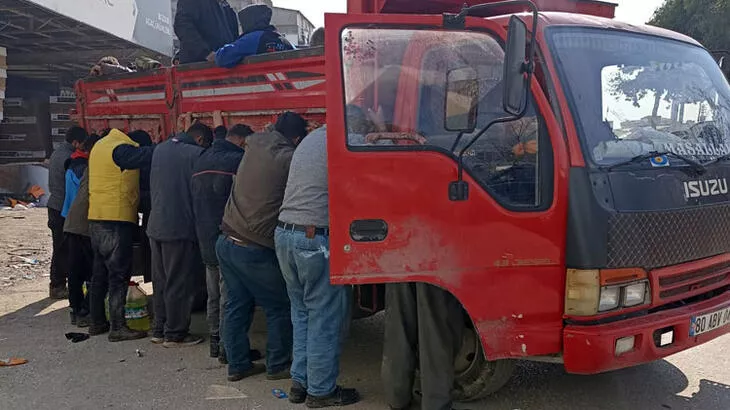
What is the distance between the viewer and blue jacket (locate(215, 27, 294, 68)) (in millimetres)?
4812

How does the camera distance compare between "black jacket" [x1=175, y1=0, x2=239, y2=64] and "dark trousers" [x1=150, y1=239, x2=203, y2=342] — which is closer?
"dark trousers" [x1=150, y1=239, x2=203, y2=342]

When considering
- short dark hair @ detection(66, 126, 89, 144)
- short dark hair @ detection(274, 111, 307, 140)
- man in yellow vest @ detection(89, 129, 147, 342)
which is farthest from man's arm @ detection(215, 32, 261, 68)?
short dark hair @ detection(66, 126, 89, 144)

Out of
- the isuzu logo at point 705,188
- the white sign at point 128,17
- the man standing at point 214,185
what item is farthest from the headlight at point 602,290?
the white sign at point 128,17

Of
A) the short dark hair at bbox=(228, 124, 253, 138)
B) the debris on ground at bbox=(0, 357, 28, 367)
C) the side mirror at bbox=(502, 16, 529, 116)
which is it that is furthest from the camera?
the debris on ground at bbox=(0, 357, 28, 367)

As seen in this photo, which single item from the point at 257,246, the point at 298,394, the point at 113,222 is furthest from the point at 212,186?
the point at 298,394

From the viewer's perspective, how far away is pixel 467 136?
302 centimetres

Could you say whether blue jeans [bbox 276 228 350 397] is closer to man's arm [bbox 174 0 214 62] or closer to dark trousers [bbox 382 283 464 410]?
dark trousers [bbox 382 283 464 410]

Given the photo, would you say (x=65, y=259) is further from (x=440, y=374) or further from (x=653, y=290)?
(x=653, y=290)

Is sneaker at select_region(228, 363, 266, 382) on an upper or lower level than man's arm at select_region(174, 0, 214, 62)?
lower

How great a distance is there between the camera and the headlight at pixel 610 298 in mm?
2957

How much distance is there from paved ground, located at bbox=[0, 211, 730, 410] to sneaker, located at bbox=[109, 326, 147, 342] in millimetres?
83

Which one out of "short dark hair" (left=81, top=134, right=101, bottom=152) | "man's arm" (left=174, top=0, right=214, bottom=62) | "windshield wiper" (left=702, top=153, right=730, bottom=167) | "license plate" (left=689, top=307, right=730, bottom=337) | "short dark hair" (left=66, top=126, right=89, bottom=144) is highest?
"man's arm" (left=174, top=0, right=214, bottom=62)

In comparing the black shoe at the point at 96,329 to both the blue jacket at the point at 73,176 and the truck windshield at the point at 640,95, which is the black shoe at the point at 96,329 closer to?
the blue jacket at the point at 73,176

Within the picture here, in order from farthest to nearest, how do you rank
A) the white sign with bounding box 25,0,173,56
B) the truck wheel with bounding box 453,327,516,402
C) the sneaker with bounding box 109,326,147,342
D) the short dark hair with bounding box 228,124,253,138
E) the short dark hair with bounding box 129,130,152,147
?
the white sign with bounding box 25,0,173,56 → the short dark hair with bounding box 129,130,152,147 → the sneaker with bounding box 109,326,147,342 → the short dark hair with bounding box 228,124,253,138 → the truck wheel with bounding box 453,327,516,402
